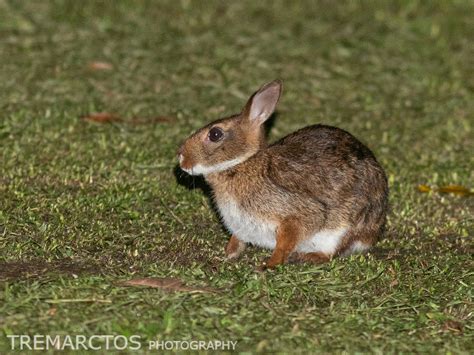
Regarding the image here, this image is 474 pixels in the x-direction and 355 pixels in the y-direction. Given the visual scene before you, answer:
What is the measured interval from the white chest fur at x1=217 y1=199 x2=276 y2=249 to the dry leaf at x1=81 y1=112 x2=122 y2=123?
3449mm

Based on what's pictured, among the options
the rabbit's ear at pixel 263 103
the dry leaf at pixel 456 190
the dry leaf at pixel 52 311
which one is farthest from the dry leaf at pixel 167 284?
the dry leaf at pixel 456 190

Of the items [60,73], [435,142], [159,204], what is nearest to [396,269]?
[159,204]

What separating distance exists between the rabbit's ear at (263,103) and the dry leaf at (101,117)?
3218mm

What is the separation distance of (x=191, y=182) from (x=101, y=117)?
210 centimetres

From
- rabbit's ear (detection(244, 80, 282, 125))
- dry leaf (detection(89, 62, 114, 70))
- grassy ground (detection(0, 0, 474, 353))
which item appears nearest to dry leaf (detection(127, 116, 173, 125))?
grassy ground (detection(0, 0, 474, 353))

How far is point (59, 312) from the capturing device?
6.19 meters

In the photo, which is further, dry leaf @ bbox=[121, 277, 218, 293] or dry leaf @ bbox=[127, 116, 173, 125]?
dry leaf @ bbox=[127, 116, 173, 125]

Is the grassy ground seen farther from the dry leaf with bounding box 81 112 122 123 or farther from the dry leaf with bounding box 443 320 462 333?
the dry leaf with bounding box 81 112 122 123

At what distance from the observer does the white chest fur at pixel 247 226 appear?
7664 millimetres

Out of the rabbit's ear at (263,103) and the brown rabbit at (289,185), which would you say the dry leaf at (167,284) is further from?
the rabbit's ear at (263,103)

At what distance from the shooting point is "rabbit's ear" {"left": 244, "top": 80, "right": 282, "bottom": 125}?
318 inches

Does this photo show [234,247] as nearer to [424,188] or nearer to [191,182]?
[191,182]

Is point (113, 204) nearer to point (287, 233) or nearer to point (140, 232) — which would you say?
point (140, 232)

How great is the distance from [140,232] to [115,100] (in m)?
3.84
